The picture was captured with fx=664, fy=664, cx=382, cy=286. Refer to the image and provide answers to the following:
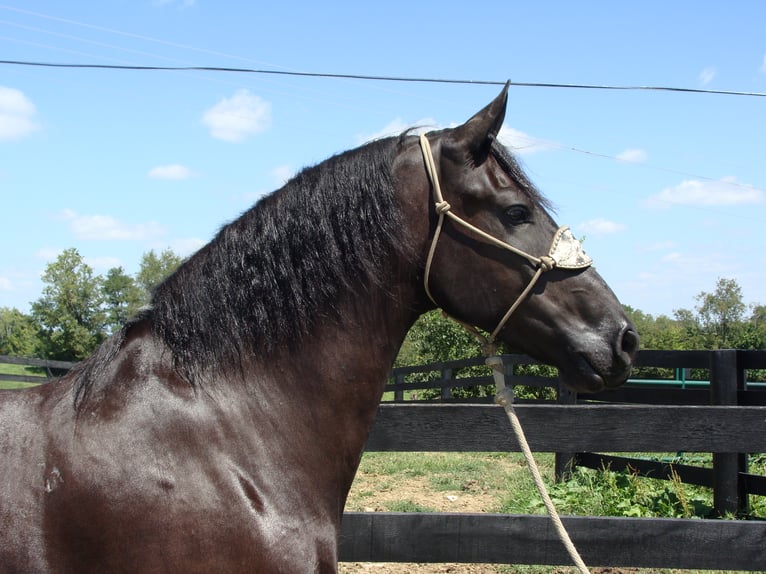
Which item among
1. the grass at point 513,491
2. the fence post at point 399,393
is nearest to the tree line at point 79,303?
the fence post at point 399,393

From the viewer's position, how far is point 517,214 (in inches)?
87.7

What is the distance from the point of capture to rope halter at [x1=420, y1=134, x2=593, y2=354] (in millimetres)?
Result: 2174

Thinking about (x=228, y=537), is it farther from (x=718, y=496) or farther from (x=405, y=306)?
(x=718, y=496)

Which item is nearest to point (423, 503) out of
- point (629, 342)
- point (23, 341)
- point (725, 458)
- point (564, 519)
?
point (725, 458)

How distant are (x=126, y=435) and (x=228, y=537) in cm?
41

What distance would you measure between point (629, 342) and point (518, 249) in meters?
0.48

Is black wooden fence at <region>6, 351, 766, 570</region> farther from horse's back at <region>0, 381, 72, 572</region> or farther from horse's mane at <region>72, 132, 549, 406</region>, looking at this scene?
horse's back at <region>0, 381, 72, 572</region>

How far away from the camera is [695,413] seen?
13.3ft

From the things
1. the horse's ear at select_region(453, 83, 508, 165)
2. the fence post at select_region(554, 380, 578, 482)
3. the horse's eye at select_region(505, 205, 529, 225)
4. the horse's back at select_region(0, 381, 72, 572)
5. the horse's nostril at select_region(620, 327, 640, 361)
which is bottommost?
the fence post at select_region(554, 380, 578, 482)

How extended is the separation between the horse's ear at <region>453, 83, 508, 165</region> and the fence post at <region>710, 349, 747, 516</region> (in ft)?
14.3

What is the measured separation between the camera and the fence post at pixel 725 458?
5.52 meters

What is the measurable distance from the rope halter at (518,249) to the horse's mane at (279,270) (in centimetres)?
12

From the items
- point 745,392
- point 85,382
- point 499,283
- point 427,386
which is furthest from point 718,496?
point 427,386

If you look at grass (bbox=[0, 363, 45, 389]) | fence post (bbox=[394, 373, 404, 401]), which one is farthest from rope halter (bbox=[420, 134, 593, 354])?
fence post (bbox=[394, 373, 404, 401])
